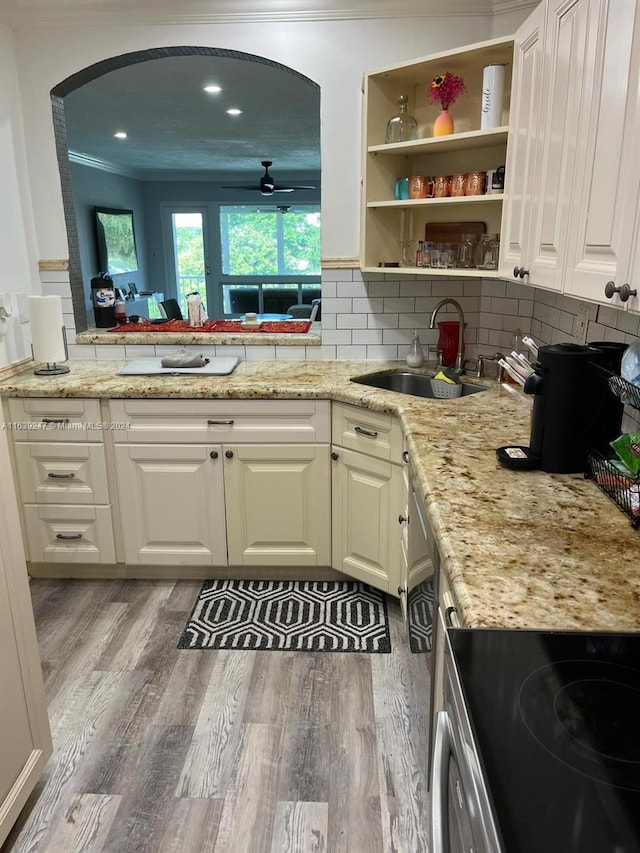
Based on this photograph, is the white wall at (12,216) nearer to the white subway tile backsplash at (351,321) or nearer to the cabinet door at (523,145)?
the white subway tile backsplash at (351,321)

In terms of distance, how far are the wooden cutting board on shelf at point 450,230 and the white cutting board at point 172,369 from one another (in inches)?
43.4

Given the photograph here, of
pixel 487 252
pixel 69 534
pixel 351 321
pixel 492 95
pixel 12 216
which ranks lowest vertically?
pixel 69 534

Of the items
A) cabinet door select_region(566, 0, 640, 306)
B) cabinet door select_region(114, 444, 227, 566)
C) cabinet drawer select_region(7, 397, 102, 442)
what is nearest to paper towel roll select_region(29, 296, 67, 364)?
cabinet drawer select_region(7, 397, 102, 442)

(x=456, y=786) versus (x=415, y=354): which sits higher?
(x=415, y=354)

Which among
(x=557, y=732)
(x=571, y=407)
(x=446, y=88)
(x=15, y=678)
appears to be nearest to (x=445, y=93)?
(x=446, y=88)

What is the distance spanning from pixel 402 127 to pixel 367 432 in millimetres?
1326

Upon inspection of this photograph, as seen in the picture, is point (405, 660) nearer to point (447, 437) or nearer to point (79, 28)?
point (447, 437)

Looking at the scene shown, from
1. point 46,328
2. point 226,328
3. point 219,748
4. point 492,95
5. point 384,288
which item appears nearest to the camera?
point 219,748

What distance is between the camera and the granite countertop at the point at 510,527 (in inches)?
41.6

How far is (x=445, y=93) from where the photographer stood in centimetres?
246

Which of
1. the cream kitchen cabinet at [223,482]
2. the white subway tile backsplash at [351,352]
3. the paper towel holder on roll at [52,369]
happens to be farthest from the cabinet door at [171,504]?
the white subway tile backsplash at [351,352]

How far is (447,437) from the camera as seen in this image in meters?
1.95

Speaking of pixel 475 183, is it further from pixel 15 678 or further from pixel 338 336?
pixel 15 678

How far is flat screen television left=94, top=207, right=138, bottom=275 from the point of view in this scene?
24.5 ft
